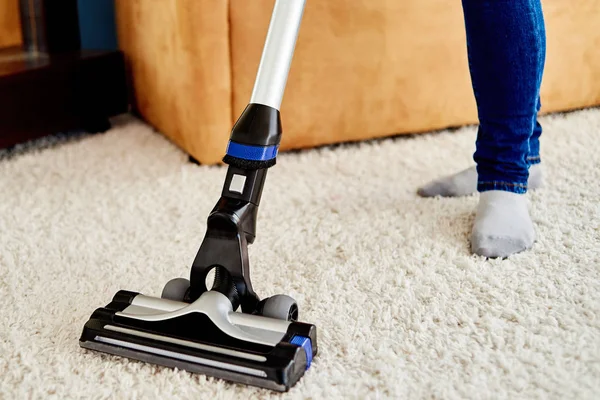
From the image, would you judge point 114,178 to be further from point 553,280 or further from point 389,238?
point 553,280

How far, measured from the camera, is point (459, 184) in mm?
1209

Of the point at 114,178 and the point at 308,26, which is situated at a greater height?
the point at 308,26

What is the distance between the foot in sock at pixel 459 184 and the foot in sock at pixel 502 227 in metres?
0.16

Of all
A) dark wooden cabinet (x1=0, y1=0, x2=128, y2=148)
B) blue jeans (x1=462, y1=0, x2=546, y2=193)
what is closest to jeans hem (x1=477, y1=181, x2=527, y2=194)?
blue jeans (x1=462, y1=0, x2=546, y2=193)

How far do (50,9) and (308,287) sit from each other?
3.23ft

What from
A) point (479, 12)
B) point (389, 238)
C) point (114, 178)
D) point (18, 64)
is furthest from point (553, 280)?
point (18, 64)

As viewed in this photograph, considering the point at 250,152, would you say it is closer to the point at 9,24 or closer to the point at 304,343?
the point at 304,343

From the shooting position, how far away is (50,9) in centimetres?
153

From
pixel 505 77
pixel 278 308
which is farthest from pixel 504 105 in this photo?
pixel 278 308

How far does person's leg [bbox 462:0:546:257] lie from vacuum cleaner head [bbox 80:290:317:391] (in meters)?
0.39

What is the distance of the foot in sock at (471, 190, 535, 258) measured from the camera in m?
0.99

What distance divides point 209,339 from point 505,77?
0.56 m

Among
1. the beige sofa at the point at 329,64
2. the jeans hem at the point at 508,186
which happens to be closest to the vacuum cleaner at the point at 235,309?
the jeans hem at the point at 508,186

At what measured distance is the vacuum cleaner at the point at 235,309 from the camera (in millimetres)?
691
